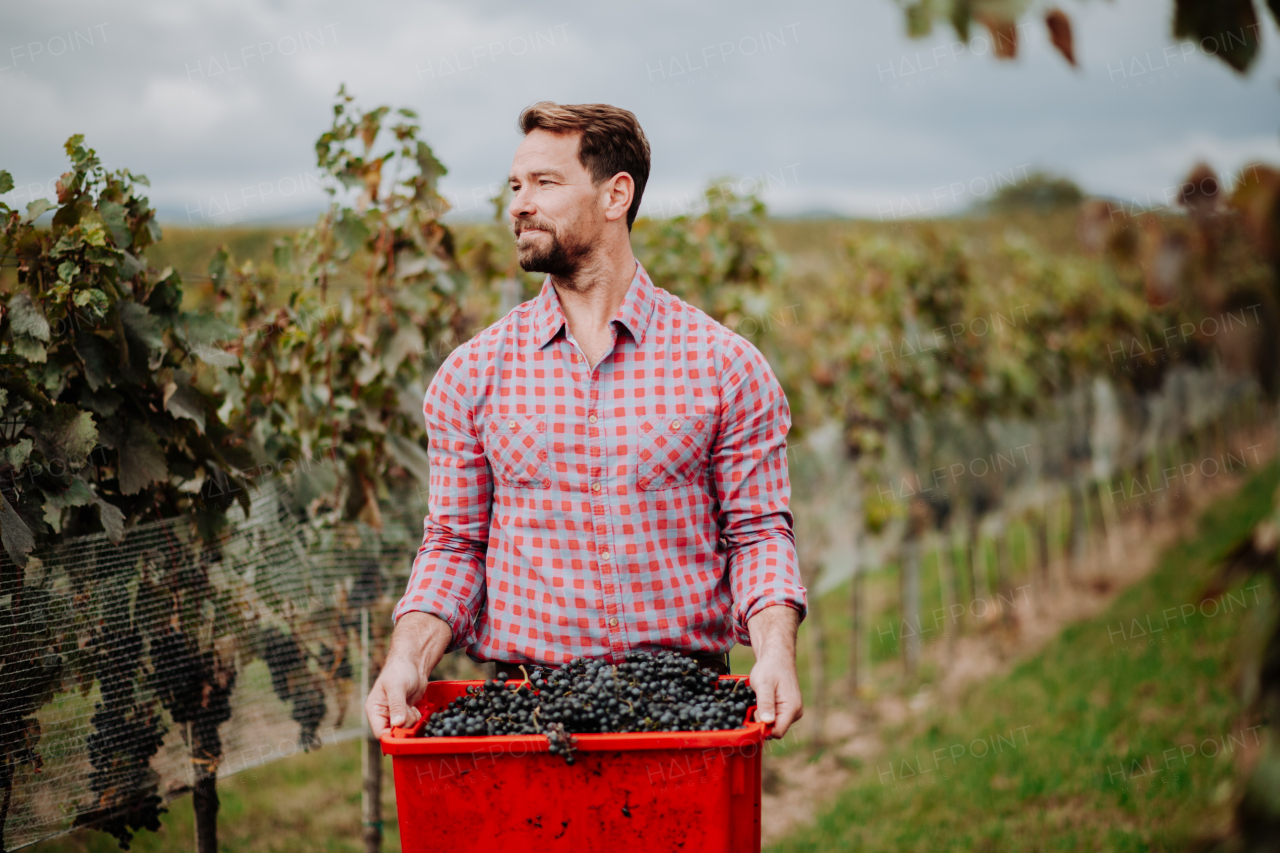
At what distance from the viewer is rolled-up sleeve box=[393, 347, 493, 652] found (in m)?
2.17

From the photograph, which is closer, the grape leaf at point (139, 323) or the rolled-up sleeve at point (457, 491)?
the rolled-up sleeve at point (457, 491)

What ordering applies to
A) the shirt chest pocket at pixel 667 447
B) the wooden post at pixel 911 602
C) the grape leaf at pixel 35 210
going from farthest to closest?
the wooden post at pixel 911 602, the grape leaf at pixel 35 210, the shirt chest pocket at pixel 667 447

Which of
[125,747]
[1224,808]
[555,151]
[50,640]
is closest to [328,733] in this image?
[125,747]

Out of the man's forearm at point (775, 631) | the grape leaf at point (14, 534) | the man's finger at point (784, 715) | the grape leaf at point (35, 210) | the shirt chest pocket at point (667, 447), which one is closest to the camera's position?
the man's finger at point (784, 715)

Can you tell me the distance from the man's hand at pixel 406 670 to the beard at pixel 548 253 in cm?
77

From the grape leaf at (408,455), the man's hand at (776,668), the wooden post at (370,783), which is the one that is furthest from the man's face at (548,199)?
the wooden post at (370,783)

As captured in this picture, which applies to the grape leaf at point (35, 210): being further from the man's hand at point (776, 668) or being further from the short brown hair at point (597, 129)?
the man's hand at point (776, 668)

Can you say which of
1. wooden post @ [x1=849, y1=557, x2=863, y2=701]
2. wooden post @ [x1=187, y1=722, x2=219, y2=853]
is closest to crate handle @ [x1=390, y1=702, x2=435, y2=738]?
wooden post @ [x1=187, y1=722, x2=219, y2=853]

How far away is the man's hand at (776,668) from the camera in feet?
5.80

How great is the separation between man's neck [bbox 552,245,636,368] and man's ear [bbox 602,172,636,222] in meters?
0.09

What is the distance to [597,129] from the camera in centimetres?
217

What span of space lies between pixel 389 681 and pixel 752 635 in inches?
27.6

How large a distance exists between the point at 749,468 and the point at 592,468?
0.33 metres

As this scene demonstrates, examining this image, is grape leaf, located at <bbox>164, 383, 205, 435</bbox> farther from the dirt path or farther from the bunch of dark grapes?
the dirt path
